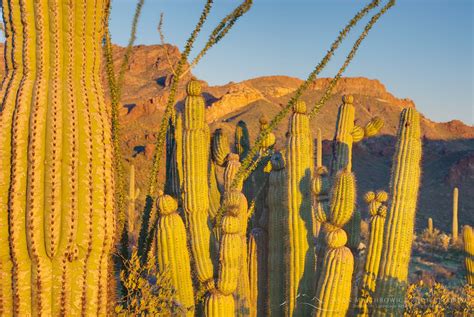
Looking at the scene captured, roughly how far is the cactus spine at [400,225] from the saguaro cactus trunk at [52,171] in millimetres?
2889

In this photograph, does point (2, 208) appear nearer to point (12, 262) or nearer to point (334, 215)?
point (12, 262)

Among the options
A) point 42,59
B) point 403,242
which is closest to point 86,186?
point 42,59

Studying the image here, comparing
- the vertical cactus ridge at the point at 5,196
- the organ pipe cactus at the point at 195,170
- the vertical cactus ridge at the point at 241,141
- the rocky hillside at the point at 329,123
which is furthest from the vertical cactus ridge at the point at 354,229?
the rocky hillside at the point at 329,123

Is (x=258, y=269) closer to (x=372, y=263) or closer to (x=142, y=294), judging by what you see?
(x=372, y=263)

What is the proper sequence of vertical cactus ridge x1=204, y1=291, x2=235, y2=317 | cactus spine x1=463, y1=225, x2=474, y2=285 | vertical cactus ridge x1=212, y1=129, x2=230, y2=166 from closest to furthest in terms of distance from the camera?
vertical cactus ridge x1=204, y1=291, x2=235, y2=317
vertical cactus ridge x1=212, y1=129, x2=230, y2=166
cactus spine x1=463, y1=225, x2=474, y2=285

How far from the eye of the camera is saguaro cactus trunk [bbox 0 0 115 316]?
356 cm

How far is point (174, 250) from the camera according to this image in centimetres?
530

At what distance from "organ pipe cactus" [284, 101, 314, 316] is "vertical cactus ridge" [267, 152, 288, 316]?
14cm

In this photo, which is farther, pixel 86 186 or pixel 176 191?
pixel 176 191

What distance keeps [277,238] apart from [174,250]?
4.01 ft

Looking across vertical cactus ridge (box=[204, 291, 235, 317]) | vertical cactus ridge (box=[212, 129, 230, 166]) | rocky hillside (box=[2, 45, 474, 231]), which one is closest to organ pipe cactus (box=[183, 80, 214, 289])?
vertical cactus ridge (box=[204, 291, 235, 317])

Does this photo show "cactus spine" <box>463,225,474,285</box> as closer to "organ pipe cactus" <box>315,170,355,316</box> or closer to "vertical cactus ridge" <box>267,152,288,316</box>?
"vertical cactus ridge" <box>267,152,288,316</box>

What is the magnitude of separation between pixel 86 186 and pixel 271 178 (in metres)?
2.78

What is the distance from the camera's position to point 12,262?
11.7ft
